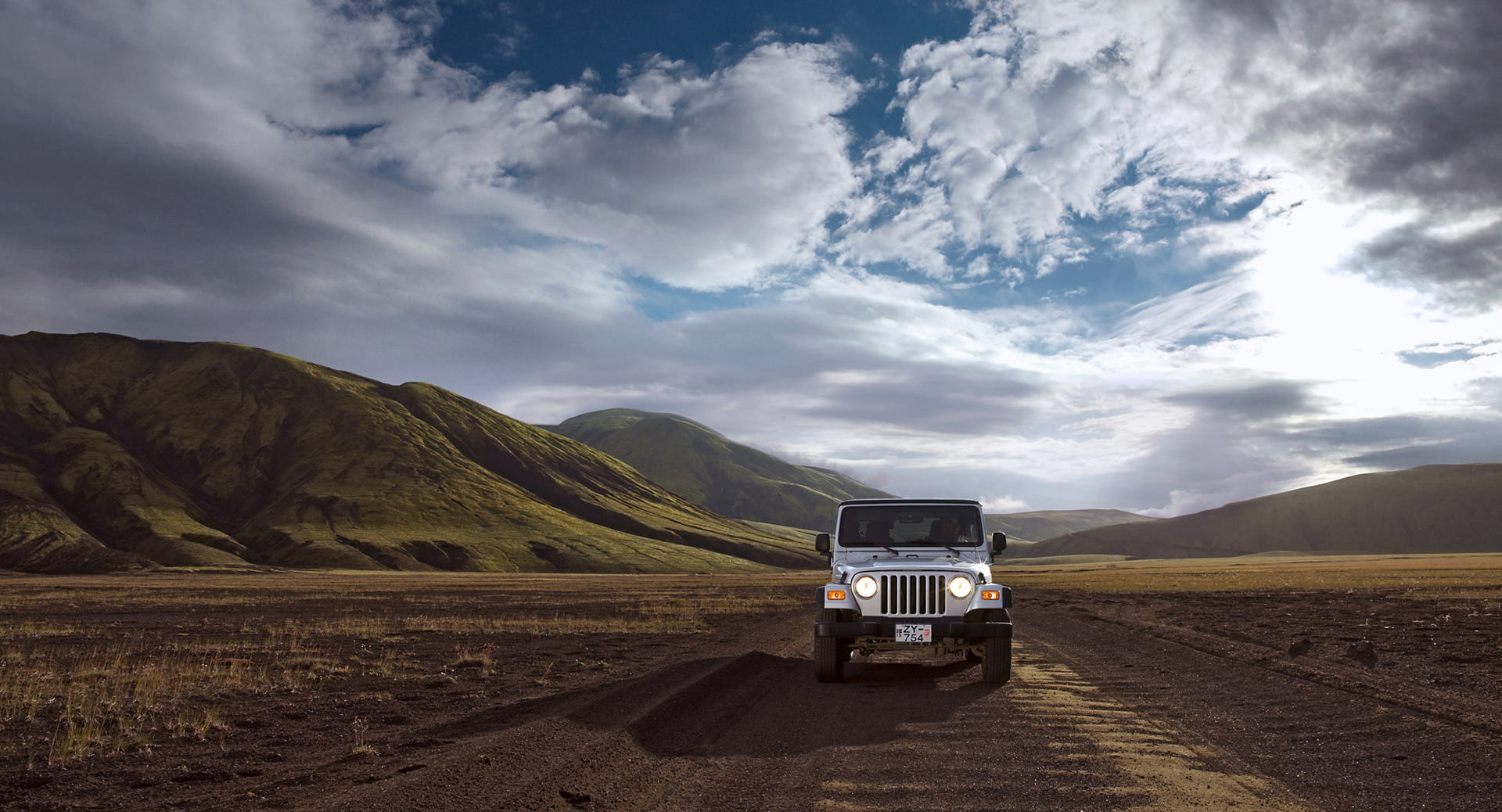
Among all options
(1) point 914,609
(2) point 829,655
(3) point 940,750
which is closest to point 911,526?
(1) point 914,609

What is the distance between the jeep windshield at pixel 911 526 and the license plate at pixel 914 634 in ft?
6.83

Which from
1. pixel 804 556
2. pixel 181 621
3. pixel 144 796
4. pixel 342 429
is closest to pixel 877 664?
pixel 144 796

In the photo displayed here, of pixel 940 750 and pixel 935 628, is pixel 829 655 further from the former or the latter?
pixel 940 750

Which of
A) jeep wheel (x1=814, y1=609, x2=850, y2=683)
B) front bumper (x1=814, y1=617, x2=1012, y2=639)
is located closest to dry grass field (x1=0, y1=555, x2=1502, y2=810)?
jeep wheel (x1=814, y1=609, x2=850, y2=683)

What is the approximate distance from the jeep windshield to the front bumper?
1982 millimetres

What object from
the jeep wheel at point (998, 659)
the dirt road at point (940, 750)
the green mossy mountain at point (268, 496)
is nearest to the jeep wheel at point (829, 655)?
the dirt road at point (940, 750)

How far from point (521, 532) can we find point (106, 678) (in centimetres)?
14386

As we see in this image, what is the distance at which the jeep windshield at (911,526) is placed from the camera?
1430 centimetres

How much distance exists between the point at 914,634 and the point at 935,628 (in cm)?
33

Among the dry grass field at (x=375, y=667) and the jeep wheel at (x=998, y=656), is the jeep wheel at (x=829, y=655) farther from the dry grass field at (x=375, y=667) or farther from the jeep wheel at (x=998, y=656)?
the jeep wheel at (x=998, y=656)

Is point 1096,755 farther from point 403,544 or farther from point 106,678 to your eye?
point 403,544

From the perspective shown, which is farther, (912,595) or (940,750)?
(912,595)

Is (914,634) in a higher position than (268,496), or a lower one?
lower

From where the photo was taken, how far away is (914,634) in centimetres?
1230
